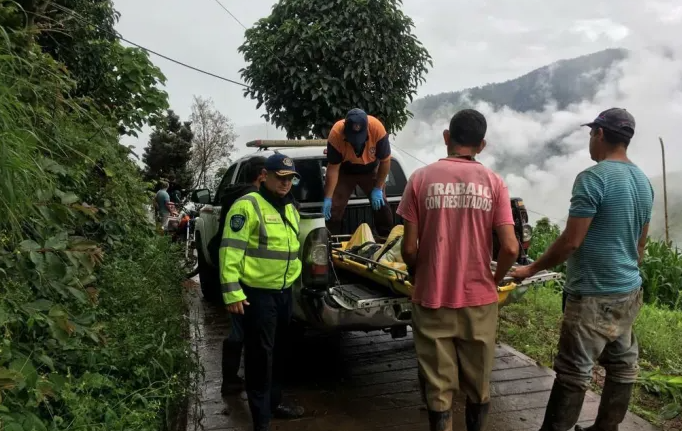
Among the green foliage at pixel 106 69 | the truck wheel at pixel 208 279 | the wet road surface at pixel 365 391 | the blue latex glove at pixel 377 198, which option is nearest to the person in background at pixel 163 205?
the green foliage at pixel 106 69

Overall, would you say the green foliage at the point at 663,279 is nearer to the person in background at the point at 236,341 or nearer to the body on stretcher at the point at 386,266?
the body on stretcher at the point at 386,266

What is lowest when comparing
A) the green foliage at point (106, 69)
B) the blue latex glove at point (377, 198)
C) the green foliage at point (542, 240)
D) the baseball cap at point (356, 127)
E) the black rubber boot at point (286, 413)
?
the black rubber boot at point (286, 413)

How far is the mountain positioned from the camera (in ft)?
135

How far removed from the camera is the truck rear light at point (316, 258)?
12.3 feet

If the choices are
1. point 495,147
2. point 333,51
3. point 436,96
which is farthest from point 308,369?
point 436,96

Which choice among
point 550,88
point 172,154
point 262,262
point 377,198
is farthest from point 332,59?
point 550,88

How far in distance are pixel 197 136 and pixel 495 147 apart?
20102 mm

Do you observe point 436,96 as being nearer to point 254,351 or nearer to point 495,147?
point 495,147

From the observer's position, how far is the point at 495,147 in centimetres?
3719

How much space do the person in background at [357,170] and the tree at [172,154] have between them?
2281cm

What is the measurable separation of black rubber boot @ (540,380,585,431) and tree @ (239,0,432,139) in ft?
21.5

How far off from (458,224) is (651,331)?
3.62 metres

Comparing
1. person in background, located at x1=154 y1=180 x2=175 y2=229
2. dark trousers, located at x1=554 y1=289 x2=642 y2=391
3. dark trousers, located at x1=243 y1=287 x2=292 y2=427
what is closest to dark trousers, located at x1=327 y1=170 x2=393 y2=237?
dark trousers, located at x1=243 y1=287 x2=292 y2=427

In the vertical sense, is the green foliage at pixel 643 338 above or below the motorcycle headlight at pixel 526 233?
below
